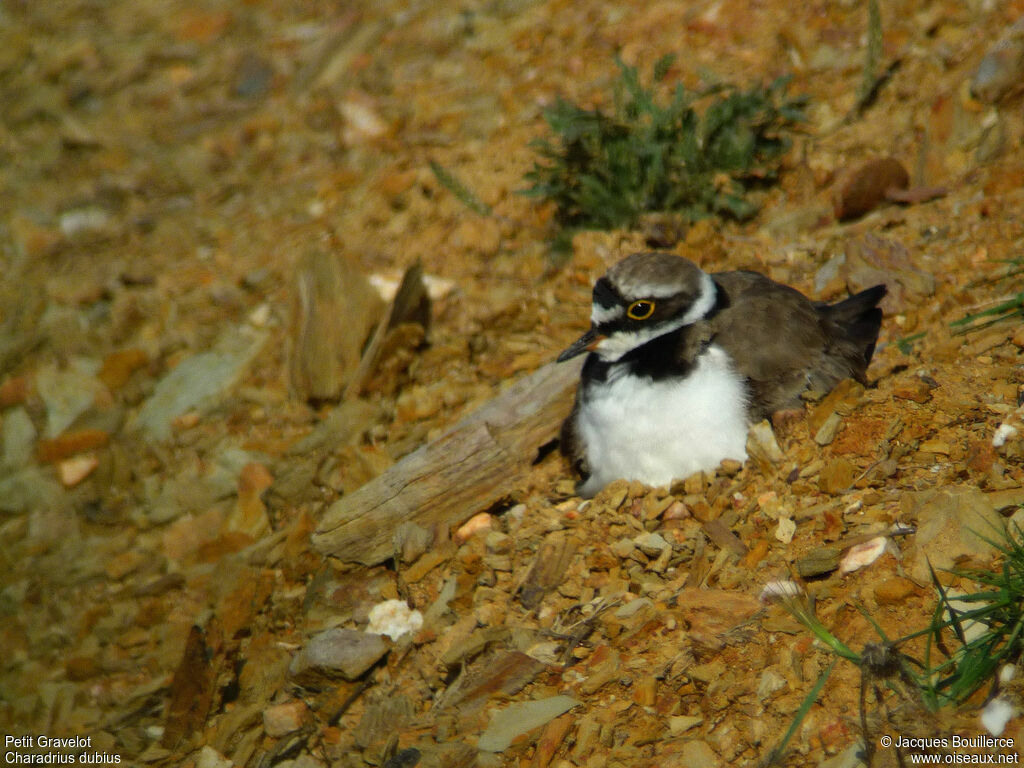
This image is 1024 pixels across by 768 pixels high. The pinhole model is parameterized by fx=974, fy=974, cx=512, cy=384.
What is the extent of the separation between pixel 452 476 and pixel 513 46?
15.0 ft

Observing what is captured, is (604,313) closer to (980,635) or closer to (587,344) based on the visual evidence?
(587,344)

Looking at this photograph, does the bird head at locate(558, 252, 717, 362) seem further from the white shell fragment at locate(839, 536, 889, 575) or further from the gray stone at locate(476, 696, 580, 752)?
the gray stone at locate(476, 696, 580, 752)

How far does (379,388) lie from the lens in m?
5.89

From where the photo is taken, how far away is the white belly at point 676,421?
4395mm

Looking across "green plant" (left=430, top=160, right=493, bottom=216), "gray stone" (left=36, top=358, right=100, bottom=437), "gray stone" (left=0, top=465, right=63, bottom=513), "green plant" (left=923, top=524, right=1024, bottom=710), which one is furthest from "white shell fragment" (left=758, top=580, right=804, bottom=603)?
"gray stone" (left=36, top=358, right=100, bottom=437)

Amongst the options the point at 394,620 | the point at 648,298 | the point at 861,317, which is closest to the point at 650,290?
the point at 648,298

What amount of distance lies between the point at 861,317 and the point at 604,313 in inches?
52.2

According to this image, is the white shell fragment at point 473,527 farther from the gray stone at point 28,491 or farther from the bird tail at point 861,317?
the gray stone at point 28,491

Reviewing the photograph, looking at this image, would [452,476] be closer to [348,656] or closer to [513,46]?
[348,656]

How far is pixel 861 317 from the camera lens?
489 cm

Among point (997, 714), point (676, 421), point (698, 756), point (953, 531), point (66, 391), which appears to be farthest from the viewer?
point (66, 391)

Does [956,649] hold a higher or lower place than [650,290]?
lower

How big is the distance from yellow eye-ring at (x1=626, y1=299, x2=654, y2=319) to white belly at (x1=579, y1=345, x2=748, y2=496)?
31 cm

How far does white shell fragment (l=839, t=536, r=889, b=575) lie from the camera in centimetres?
377
